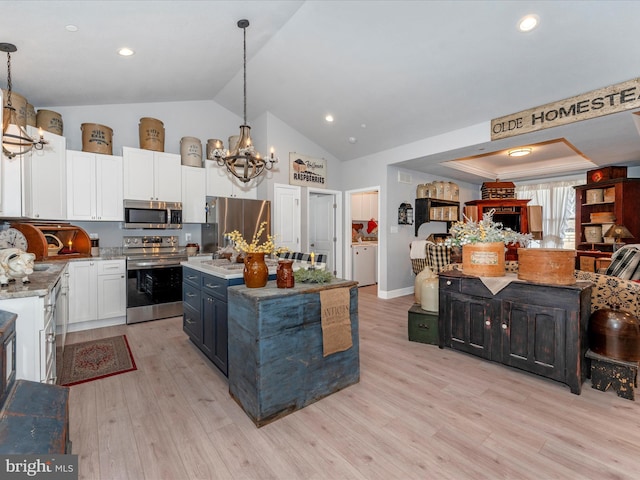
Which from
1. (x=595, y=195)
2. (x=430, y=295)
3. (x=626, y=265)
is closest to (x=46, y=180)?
(x=430, y=295)

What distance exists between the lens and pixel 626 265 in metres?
3.20

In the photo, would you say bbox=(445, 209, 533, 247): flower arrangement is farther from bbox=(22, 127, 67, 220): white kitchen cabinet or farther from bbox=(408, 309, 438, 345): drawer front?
bbox=(22, 127, 67, 220): white kitchen cabinet

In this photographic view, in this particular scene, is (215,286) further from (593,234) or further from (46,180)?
(593,234)

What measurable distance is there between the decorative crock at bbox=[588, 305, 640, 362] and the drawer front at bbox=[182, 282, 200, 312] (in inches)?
138

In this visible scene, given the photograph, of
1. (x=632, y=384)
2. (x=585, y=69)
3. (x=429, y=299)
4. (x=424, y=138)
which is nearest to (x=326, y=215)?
(x=424, y=138)

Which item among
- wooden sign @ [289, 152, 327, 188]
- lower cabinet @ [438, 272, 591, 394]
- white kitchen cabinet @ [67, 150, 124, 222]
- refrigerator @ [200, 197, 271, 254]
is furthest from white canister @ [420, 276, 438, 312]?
white kitchen cabinet @ [67, 150, 124, 222]

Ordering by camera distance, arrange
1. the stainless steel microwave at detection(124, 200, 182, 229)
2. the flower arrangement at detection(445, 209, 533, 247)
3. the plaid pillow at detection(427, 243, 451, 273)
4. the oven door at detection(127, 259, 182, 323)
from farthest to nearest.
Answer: the plaid pillow at detection(427, 243, 451, 273)
the stainless steel microwave at detection(124, 200, 182, 229)
the oven door at detection(127, 259, 182, 323)
the flower arrangement at detection(445, 209, 533, 247)

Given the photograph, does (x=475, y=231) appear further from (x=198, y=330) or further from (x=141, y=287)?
(x=141, y=287)

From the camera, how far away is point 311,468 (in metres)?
1.64

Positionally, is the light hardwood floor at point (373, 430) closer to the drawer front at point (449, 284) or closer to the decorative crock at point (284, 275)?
the drawer front at point (449, 284)

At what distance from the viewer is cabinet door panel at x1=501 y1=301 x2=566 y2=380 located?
96.0 inches

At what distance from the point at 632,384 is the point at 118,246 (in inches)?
234

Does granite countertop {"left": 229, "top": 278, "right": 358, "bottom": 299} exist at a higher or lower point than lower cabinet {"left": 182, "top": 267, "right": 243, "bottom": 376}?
higher

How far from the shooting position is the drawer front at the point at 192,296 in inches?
119
